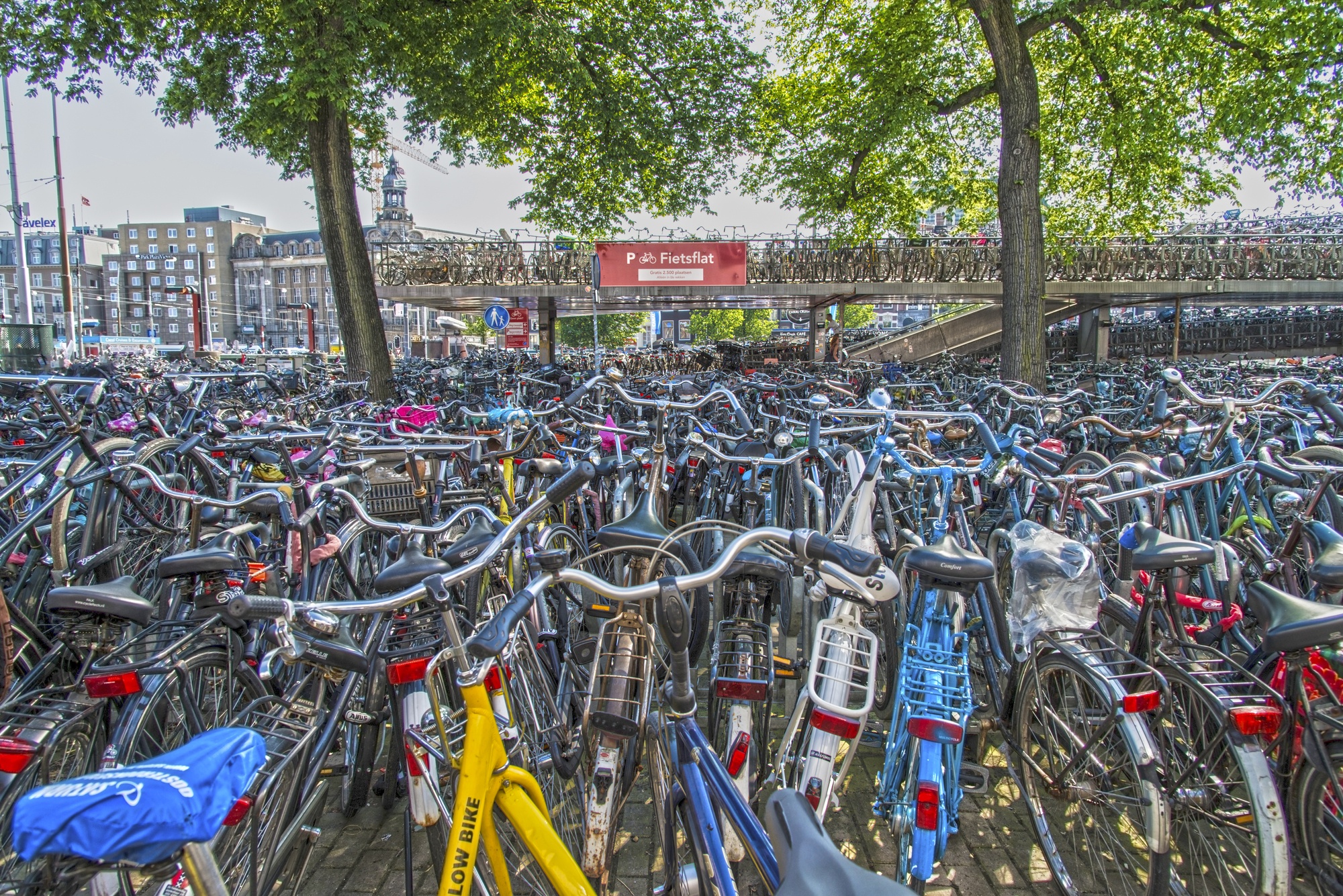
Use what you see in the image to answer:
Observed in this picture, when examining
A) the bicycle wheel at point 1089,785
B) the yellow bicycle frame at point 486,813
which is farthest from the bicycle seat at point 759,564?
the yellow bicycle frame at point 486,813

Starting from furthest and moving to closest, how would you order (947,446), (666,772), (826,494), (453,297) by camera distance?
(453,297), (947,446), (826,494), (666,772)

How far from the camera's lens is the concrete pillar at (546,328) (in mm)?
17188

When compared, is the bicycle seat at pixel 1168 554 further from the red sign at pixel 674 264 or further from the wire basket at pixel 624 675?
the red sign at pixel 674 264

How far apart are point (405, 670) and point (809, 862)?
132 cm

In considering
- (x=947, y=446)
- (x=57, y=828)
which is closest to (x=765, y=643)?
(x=57, y=828)

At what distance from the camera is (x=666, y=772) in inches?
76.2

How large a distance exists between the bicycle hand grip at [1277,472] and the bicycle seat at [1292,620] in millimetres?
1336

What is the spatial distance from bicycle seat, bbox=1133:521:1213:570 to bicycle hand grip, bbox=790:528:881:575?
92 centimetres

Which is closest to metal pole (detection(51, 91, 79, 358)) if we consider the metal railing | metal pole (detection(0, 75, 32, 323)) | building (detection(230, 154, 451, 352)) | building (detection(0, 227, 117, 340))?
metal pole (detection(0, 75, 32, 323))

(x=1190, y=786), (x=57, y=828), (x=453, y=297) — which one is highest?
(x=453, y=297)

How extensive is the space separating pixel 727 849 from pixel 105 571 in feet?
9.92

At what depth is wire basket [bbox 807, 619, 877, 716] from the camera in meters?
2.09

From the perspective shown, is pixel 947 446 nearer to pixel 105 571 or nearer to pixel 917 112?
pixel 105 571

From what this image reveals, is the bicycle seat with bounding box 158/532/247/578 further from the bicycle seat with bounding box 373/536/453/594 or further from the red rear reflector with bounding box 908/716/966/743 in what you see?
the red rear reflector with bounding box 908/716/966/743
